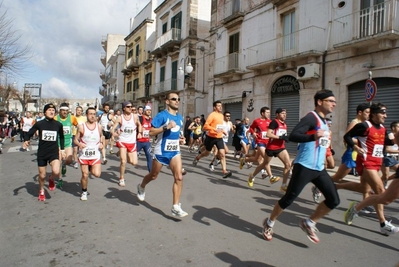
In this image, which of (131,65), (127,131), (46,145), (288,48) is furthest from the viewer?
(131,65)

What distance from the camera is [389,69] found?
39.4 feet

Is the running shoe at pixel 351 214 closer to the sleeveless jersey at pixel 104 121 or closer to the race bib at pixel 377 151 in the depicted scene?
the race bib at pixel 377 151

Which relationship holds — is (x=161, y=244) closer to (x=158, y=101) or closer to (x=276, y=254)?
(x=276, y=254)

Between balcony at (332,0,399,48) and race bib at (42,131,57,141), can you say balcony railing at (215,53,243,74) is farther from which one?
race bib at (42,131,57,141)

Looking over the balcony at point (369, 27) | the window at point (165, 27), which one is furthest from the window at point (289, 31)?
the window at point (165, 27)

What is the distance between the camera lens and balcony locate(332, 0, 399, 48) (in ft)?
38.1

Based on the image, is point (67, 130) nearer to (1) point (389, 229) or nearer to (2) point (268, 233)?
(2) point (268, 233)

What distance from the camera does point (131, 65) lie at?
131 feet

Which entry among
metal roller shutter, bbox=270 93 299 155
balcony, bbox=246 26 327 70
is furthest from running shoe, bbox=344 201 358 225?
metal roller shutter, bbox=270 93 299 155

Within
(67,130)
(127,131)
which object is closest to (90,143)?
(127,131)

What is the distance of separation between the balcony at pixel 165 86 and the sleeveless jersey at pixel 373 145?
2519cm

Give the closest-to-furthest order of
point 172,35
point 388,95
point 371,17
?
1. point 388,95
2. point 371,17
3. point 172,35

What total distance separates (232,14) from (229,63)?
2911mm

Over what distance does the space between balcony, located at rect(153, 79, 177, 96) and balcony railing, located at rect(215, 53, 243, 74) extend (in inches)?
320
